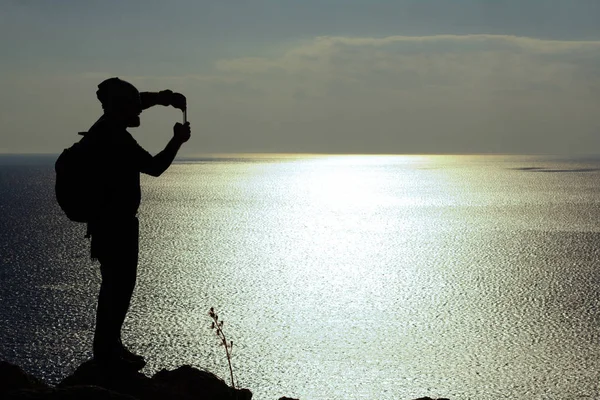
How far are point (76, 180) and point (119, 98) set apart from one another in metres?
0.95

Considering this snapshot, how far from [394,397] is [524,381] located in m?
4.51

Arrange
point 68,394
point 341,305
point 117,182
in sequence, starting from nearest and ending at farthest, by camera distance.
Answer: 1. point 68,394
2. point 117,182
3. point 341,305

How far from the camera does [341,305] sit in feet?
126

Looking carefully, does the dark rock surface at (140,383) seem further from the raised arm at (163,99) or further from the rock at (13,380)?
the raised arm at (163,99)

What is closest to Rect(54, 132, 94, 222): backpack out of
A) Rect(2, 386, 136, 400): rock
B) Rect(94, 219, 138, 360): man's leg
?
Rect(94, 219, 138, 360): man's leg

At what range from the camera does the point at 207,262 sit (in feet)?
174

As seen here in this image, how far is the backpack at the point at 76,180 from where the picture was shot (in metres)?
7.52

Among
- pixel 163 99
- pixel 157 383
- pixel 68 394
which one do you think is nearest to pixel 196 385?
pixel 157 383

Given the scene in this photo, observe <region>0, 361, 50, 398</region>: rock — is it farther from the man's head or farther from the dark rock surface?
the man's head

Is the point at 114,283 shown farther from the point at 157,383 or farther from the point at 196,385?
the point at 196,385

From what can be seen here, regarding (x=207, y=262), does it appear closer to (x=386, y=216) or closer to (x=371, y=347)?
(x=371, y=347)

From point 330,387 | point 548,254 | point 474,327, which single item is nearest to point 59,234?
point 548,254

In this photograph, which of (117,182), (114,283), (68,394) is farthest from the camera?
(114,283)

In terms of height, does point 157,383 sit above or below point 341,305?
above
